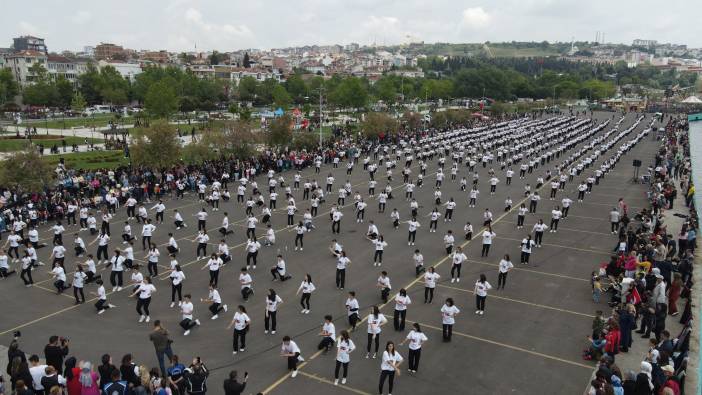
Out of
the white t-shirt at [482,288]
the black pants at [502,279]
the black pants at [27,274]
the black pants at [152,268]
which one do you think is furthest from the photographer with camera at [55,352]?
the black pants at [502,279]

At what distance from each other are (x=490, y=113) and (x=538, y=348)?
87.9 meters

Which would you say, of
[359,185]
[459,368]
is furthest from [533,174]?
[459,368]

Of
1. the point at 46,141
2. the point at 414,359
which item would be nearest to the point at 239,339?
the point at 414,359

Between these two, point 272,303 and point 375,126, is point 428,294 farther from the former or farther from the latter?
point 375,126

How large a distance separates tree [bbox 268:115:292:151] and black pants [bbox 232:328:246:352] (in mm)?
32759

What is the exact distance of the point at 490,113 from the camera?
97.1 metres

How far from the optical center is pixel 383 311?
16062 mm

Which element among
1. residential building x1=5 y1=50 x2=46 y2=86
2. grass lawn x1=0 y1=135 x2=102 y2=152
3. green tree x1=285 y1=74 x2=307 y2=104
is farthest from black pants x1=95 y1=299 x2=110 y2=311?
residential building x1=5 y1=50 x2=46 y2=86

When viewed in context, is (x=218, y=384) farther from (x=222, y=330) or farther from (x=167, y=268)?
(x=167, y=268)

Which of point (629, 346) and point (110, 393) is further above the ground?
point (110, 393)

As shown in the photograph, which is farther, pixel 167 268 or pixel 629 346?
pixel 167 268

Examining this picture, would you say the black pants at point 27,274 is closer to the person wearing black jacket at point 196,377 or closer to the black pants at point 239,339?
the black pants at point 239,339

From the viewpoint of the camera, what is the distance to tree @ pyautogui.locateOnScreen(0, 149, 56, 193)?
1049 inches

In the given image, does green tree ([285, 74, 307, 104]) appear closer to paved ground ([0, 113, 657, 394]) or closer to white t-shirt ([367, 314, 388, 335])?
paved ground ([0, 113, 657, 394])
